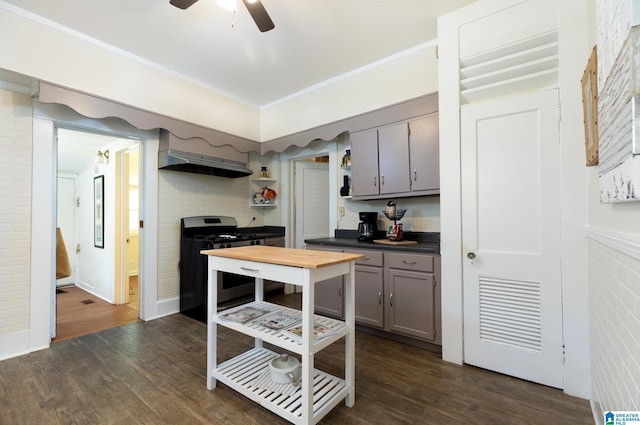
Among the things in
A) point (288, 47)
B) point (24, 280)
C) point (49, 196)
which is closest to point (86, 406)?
point (24, 280)

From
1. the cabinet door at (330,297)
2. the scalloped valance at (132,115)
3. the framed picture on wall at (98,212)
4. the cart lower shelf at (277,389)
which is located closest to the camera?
the cart lower shelf at (277,389)

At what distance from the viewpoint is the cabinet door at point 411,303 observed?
2381mm

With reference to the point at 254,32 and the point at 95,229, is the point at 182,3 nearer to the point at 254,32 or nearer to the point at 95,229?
the point at 254,32

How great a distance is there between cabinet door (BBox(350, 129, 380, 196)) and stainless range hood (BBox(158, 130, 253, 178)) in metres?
1.50

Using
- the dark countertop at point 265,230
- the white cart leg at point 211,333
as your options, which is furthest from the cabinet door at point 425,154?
the dark countertop at point 265,230

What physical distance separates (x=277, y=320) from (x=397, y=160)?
1.87 metres

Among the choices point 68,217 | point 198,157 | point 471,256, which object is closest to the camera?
point 471,256

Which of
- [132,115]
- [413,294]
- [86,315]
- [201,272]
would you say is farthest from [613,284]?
[86,315]

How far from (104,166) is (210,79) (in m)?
2.15

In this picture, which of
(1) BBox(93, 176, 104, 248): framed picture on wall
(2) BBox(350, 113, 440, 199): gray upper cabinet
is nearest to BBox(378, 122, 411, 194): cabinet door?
(2) BBox(350, 113, 440, 199): gray upper cabinet

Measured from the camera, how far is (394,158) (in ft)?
9.27

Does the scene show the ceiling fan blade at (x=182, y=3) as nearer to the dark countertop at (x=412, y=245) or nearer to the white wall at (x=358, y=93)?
the white wall at (x=358, y=93)

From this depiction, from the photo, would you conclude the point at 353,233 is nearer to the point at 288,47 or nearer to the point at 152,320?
the point at 288,47

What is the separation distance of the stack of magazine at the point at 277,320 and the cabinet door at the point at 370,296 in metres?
0.99
